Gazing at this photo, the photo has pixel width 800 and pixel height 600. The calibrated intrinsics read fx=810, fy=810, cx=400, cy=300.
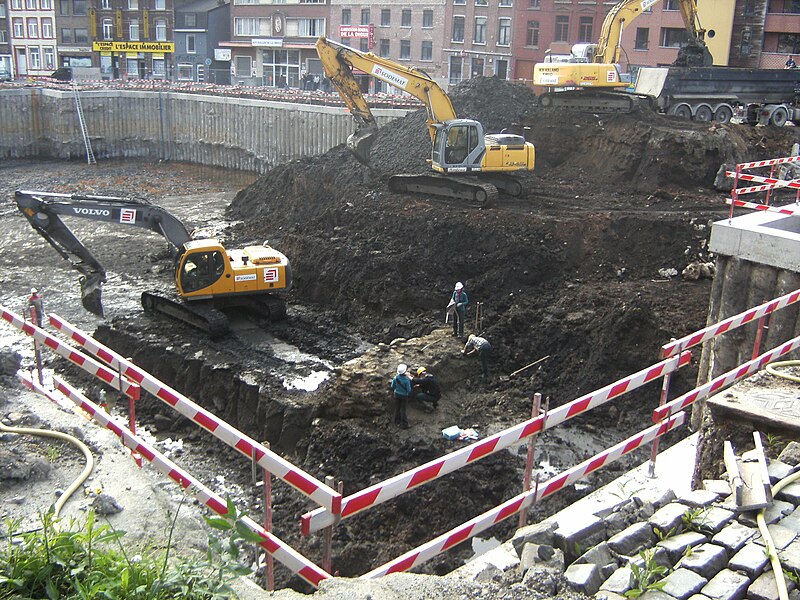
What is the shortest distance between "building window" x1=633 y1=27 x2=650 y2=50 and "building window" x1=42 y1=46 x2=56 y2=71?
50.6 m

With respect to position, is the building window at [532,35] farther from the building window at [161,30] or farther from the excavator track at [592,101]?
the building window at [161,30]

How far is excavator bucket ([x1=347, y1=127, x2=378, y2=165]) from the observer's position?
24594 mm

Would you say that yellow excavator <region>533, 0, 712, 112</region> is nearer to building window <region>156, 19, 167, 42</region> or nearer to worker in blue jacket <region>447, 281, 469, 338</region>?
worker in blue jacket <region>447, 281, 469, 338</region>

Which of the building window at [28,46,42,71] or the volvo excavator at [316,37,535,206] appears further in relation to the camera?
the building window at [28,46,42,71]

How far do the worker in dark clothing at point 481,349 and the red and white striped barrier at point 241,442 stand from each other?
787cm

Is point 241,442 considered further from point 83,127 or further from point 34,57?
point 34,57

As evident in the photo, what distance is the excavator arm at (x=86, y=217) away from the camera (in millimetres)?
16438

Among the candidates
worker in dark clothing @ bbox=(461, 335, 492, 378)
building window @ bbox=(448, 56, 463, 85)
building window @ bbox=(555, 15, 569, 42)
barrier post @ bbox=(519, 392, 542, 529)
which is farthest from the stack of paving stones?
building window @ bbox=(555, 15, 569, 42)

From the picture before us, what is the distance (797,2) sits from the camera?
4669 cm

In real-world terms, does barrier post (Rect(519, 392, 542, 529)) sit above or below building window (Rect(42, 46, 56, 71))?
below

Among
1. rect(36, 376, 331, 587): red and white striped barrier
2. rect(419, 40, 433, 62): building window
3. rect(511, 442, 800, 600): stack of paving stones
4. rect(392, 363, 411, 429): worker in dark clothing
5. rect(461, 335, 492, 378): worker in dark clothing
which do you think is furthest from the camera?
rect(419, 40, 433, 62): building window

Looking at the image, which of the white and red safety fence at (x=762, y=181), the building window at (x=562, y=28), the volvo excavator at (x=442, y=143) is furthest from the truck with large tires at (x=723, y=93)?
the building window at (x=562, y=28)

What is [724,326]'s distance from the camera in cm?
784

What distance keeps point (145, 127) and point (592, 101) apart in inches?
997
